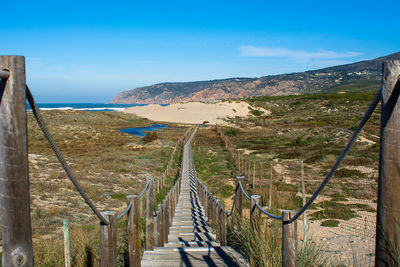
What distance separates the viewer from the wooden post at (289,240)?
114 inches

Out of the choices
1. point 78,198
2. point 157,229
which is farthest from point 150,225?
point 78,198

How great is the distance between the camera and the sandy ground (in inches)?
3123

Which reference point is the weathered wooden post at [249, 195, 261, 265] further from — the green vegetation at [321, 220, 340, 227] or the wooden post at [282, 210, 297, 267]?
the green vegetation at [321, 220, 340, 227]

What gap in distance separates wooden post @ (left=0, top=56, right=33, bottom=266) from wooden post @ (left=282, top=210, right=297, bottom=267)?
7.09ft

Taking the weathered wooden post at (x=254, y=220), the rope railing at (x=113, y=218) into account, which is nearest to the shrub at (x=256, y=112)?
the rope railing at (x=113, y=218)

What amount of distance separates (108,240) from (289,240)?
5.78 feet

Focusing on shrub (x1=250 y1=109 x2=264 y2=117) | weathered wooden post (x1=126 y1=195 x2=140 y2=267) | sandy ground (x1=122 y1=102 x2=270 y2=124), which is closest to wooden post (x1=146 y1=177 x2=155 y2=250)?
weathered wooden post (x1=126 y1=195 x2=140 y2=267)

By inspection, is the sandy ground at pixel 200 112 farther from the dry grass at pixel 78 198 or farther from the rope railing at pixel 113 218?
the rope railing at pixel 113 218

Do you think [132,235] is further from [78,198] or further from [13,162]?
[78,198]

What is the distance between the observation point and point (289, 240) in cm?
294

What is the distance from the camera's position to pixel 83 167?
1864 centimetres

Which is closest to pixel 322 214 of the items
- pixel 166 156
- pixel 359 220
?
pixel 359 220

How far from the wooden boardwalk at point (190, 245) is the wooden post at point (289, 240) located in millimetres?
1164

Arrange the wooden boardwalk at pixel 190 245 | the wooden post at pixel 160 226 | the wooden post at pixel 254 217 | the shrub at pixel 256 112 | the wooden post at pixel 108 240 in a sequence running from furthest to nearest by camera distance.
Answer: the shrub at pixel 256 112 < the wooden post at pixel 160 226 < the wooden boardwalk at pixel 190 245 < the wooden post at pixel 254 217 < the wooden post at pixel 108 240
